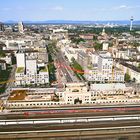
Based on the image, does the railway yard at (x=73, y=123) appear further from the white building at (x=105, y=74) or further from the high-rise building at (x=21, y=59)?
the high-rise building at (x=21, y=59)

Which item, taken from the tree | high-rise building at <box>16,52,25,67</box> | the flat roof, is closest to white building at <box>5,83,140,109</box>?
the flat roof

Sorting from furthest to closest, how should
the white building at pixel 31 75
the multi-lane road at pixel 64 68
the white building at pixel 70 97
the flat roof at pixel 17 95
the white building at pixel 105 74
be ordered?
the multi-lane road at pixel 64 68 → the white building at pixel 105 74 → the white building at pixel 31 75 → the flat roof at pixel 17 95 → the white building at pixel 70 97

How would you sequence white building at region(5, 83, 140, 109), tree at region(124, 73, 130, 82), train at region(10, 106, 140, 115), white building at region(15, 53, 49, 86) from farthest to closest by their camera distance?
tree at region(124, 73, 130, 82) < white building at region(15, 53, 49, 86) < white building at region(5, 83, 140, 109) < train at region(10, 106, 140, 115)

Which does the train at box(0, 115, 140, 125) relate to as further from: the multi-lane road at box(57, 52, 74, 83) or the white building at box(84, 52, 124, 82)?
the white building at box(84, 52, 124, 82)

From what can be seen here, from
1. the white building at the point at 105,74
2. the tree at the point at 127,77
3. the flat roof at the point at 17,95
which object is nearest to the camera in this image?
the flat roof at the point at 17,95

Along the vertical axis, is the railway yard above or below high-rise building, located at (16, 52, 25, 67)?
below

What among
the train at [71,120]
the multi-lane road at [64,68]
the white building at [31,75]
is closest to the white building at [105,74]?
the multi-lane road at [64,68]

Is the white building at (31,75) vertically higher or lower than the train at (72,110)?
higher

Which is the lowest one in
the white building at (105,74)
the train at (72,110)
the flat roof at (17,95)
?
the train at (72,110)

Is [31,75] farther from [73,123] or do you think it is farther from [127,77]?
[73,123]

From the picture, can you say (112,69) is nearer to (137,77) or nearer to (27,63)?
(137,77)

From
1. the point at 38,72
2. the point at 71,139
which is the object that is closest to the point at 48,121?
the point at 71,139
